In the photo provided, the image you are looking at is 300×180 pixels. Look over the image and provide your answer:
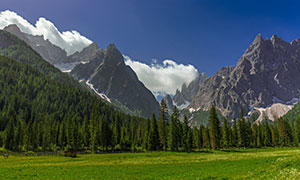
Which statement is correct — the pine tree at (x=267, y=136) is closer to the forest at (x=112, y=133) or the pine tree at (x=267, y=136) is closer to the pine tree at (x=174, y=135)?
the forest at (x=112, y=133)

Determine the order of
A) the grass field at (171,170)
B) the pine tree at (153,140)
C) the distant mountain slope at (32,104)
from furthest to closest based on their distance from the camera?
the distant mountain slope at (32,104)
the pine tree at (153,140)
the grass field at (171,170)

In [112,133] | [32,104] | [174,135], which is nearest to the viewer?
[174,135]

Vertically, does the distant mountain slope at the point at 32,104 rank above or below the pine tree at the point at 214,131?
above

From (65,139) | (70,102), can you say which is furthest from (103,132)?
(70,102)

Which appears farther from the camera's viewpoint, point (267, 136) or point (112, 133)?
point (267, 136)

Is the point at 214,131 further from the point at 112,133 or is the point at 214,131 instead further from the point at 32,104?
the point at 32,104

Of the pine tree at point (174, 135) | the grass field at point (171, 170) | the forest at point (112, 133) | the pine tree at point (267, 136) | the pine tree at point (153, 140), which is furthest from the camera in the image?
the pine tree at point (267, 136)

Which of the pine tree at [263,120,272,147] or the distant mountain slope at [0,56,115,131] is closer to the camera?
the pine tree at [263,120,272,147]

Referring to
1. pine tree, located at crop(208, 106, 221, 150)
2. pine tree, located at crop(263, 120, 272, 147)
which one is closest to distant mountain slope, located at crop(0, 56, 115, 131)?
pine tree, located at crop(208, 106, 221, 150)

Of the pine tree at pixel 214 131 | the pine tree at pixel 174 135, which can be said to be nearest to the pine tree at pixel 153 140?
the pine tree at pixel 174 135

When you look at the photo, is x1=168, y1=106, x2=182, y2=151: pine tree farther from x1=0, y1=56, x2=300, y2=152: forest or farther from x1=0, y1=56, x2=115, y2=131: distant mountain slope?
x1=0, y1=56, x2=115, y2=131: distant mountain slope

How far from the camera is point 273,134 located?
13262 cm

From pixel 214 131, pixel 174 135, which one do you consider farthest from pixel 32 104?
pixel 214 131

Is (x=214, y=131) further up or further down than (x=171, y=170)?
further up
